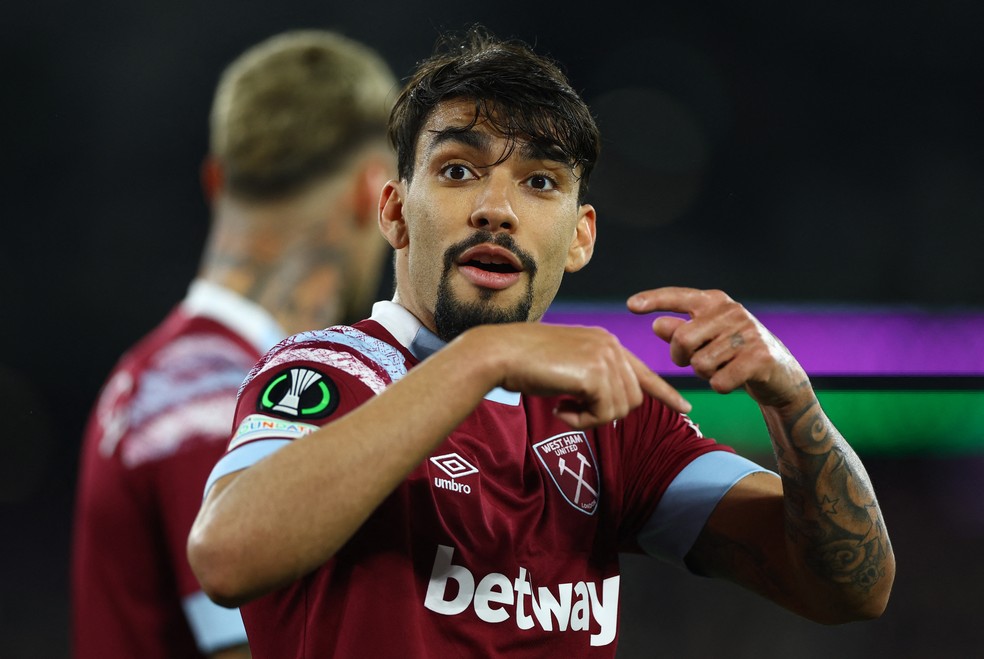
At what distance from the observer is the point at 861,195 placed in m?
6.91

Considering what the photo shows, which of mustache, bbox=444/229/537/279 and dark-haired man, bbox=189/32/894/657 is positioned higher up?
mustache, bbox=444/229/537/279

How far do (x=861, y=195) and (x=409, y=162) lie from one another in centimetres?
547

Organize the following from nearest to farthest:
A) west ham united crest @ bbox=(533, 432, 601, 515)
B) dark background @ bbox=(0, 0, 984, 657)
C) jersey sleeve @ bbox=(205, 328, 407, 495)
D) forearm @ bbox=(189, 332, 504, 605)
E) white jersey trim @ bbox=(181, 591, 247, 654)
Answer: forearm @ bbox=(189, 332, 504, 605) < jersey sleeve @ bbox=(205, 328, 407, 495) < west ham united crest @ bbox=(533, 432, 601, 515) < white jersey trim @ bbox=(181, 591, 247, 654) < dark background @ bbox=(0, 0, 984, 657)

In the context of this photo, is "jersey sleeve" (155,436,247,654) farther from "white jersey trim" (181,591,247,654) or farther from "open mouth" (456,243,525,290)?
"open mouth" (456,243,525,290)

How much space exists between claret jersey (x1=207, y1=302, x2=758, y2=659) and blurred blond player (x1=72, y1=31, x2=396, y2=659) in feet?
2.63

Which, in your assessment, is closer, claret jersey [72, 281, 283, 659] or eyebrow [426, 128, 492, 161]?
eyebrow [426, 128, 492, 161]

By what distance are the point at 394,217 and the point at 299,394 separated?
517 mm

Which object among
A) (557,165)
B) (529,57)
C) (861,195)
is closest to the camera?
(557,165)

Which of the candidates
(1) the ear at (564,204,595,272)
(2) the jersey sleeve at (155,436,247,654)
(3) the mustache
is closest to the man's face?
(3) the mustache

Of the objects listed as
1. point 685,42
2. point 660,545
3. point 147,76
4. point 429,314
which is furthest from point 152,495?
point 685,42

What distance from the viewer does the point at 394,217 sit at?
2.02m

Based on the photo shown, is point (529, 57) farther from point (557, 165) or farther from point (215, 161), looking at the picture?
point (215, 161)

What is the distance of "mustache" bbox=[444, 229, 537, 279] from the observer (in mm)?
1801

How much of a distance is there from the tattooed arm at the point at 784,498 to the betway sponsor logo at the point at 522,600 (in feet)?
0.80
